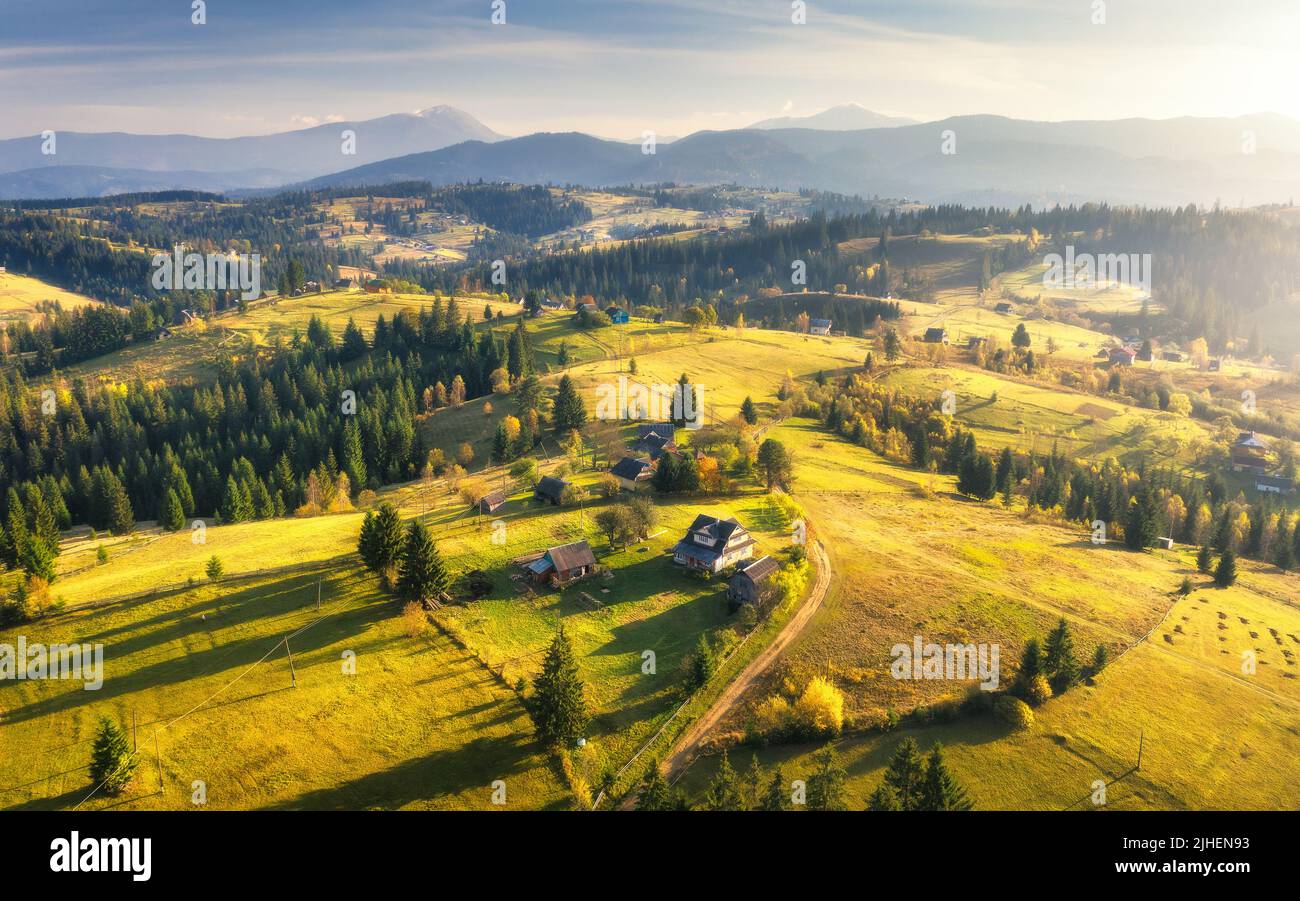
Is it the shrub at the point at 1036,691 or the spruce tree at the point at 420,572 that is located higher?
the spruce tree at the point at 420,572

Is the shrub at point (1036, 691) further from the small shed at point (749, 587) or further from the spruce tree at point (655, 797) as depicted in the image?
the spruce tree at point (655, 797)

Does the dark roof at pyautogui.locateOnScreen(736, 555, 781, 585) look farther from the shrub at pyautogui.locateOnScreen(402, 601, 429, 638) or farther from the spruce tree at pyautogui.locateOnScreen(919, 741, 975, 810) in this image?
the shrub at pyautogui.locateOnScreen(402, 601, 429, 638)

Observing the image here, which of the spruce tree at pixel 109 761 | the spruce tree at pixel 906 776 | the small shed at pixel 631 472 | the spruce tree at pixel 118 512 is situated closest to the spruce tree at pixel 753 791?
the spruce tree at pixel 906 776

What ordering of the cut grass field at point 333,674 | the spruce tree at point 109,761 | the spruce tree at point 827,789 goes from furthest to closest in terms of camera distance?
the cut grass field at point 333,674
the spruce tree at point 109,761
the spruce tree at point 827,789

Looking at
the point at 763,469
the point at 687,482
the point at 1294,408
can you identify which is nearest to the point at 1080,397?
the point at 1294,408

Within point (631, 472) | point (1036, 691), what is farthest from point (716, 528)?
point (1036, 691)


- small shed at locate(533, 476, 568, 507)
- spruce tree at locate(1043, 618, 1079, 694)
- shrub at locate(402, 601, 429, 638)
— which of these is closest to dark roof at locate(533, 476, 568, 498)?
small shed at locate(533, 476, 568, 507)

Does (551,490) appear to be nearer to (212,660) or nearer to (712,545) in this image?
(712,545)
